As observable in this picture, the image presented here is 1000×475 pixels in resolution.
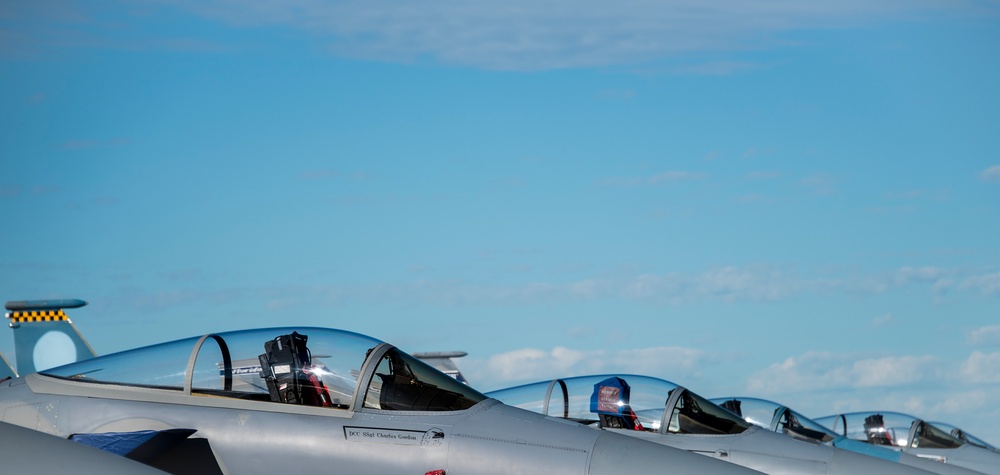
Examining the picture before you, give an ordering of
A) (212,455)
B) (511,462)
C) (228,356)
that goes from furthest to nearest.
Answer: (228,356) → (212,455) → (511,462)

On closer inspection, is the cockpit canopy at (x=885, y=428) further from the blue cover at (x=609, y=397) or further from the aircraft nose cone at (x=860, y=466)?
the blue cover at (x=609, y=397)

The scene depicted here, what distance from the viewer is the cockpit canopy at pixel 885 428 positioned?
1906 centimetres

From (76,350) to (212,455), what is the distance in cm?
1679

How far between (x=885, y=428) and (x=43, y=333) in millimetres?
17736

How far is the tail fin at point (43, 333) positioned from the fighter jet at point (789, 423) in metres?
14.6

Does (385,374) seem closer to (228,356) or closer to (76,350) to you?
(228,356)

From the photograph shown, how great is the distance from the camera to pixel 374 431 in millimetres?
7453

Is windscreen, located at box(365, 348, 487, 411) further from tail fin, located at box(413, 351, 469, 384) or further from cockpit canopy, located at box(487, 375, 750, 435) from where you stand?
tail fin, located at box(413, 351, 469, 384)

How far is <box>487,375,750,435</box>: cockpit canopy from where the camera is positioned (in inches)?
443

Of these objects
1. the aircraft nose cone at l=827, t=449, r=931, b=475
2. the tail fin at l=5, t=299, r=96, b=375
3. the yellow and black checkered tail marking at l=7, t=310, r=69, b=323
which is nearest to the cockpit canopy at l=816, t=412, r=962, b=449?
the aircraft nose cone at l=827, t=449, r=931, b=475

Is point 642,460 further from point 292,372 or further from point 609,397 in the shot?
point 609,397

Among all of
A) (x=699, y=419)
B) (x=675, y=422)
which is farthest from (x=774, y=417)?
(x=675, y=422)

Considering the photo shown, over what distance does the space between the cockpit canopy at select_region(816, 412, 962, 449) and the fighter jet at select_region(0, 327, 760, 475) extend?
12.5 m

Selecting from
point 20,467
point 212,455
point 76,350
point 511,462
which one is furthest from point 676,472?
point 76,350
